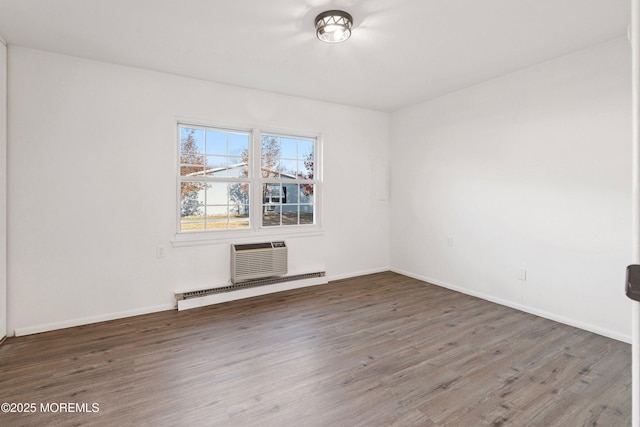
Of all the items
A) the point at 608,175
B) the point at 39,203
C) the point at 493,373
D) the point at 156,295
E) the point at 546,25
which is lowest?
the point at 493,373

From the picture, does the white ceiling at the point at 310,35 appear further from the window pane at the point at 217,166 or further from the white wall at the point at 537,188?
the window pane at the point at 217,166

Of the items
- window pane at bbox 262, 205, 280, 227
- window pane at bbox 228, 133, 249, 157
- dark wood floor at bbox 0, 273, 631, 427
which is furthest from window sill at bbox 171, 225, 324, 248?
window pane at bbox 228, 133, 249, 157

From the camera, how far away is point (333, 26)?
7.96ft

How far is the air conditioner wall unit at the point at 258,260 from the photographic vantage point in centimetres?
375

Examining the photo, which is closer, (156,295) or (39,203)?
(39,203)

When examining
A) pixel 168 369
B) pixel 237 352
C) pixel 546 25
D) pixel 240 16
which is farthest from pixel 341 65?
pixel 168 369

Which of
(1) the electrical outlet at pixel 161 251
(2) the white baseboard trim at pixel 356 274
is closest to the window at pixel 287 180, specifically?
(2) the white baseboard trim at pixel 356 274

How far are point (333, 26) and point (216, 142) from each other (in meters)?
2.08

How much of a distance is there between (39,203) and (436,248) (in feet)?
14.9

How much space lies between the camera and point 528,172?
3.33m

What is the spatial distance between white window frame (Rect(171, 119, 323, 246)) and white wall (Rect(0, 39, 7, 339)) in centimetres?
136

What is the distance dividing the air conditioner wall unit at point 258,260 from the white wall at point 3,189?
6.60ft

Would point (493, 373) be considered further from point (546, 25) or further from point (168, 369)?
point (546, 25)

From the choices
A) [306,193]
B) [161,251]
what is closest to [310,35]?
[306,193]
